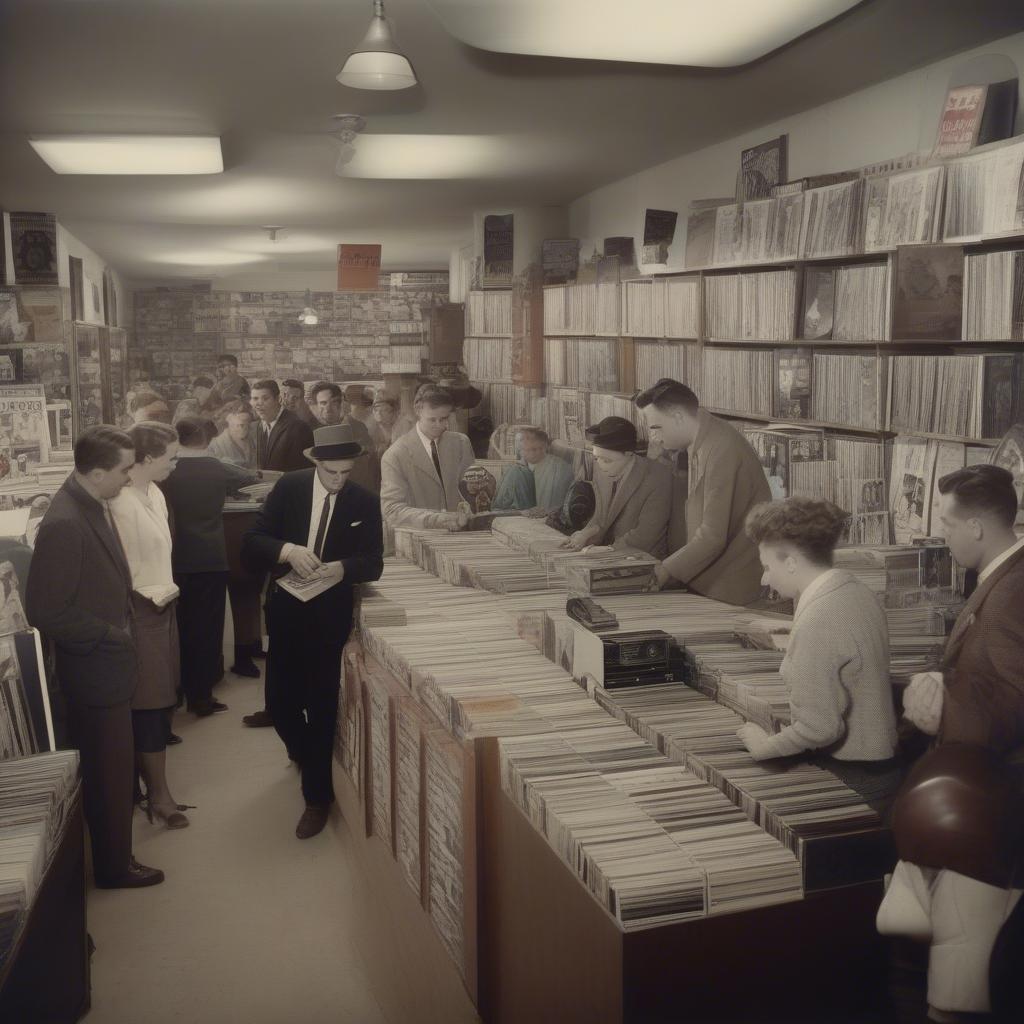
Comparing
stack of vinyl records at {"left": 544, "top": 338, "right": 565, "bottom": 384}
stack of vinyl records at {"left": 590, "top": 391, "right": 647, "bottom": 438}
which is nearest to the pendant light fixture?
stack of vinyl records at {"left": 590, "top": 391, "right": 647, "bottom": 438}

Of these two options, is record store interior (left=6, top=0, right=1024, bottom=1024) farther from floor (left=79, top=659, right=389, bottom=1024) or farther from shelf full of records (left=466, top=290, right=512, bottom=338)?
shelf full of records (left=466, top=290, right=512, bottom=338)

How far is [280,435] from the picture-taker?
7207 mm

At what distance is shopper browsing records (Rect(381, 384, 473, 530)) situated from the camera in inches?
198

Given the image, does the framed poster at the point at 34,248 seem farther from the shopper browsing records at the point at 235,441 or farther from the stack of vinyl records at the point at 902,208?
the stack of vinyl records at the point at 902,208

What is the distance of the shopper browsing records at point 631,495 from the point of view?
14.6 ft

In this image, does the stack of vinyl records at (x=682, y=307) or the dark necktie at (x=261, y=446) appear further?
the dark necktie at (x=261, y=446)

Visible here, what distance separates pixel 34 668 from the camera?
2922mm

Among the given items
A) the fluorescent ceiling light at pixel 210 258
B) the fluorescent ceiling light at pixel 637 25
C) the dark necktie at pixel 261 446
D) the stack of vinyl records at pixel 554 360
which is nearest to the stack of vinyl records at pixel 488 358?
the stack of vinyl records at pixel 554 360

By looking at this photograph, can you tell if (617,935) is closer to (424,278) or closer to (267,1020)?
(267,1020)

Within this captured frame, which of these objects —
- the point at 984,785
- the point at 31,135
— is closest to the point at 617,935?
the point at 984,785

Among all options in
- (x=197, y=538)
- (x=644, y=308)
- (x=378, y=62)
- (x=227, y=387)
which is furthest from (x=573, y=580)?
(x=227, y=387)

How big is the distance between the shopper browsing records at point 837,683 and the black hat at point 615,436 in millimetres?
2323

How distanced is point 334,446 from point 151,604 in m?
0.88

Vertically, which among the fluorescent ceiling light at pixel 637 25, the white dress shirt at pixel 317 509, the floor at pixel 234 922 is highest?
the fluorescent ceiling light at pixel 637 25
